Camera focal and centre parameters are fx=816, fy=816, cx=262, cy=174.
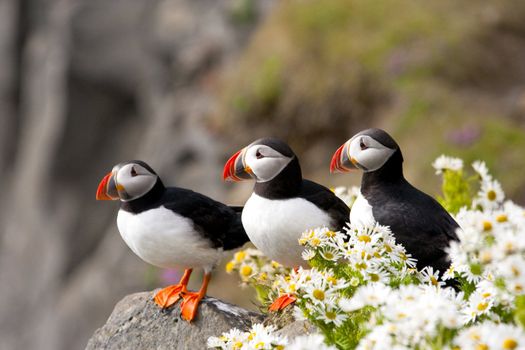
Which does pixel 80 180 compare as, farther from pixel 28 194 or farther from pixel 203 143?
pixel 203 143

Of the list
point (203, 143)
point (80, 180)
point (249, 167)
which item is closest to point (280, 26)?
point (203, 143)

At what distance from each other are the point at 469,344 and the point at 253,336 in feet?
2.73

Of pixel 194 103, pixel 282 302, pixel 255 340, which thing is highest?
pixel 194 103

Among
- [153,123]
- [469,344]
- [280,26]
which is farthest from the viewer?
[153,123]

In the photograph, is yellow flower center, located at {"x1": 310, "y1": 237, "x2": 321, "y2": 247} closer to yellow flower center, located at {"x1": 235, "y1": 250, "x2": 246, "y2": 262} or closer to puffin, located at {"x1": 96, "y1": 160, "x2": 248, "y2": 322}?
puffin, located at {"x1": 96, "y1": 160, "x2": 248, "y2": 322}

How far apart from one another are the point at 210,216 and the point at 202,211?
0.14ft

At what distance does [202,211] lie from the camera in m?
3.78

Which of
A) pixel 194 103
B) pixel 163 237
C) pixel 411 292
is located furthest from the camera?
pixel 194 103

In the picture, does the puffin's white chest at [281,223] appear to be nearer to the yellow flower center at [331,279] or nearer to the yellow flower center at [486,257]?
the yellow flower center at [331,279]

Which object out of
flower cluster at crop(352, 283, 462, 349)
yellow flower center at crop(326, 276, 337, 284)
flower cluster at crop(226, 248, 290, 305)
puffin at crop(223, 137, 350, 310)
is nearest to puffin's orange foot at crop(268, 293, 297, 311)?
puffin at crop(223, 137, 350, 310)

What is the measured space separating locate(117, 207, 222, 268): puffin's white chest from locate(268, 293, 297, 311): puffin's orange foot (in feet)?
1.31

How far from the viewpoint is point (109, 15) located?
44.9 ft

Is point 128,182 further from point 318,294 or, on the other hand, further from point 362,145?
point 318,294

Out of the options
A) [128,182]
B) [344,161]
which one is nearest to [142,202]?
[128,182]
